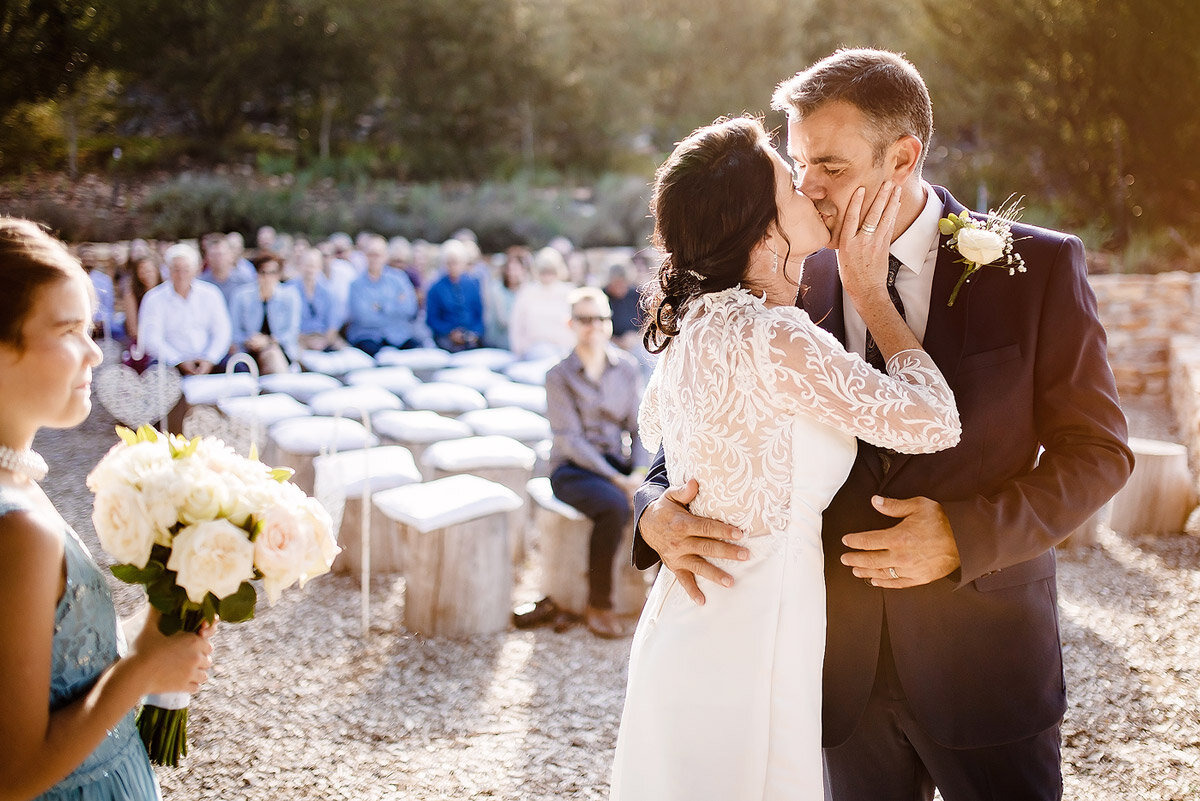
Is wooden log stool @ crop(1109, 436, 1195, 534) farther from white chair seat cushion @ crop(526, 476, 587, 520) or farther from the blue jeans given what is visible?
white chair seat cushion @ crop(526, 476, 587, 520)

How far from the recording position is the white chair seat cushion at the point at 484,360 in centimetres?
941

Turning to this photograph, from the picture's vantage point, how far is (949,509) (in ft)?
5.81

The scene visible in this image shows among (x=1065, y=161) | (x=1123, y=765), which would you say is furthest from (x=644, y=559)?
(x=1065, y=161)

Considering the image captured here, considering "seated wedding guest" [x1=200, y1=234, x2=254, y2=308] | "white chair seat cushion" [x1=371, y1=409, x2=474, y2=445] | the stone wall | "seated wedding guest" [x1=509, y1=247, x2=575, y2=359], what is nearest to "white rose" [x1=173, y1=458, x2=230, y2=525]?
"white chair seat cushion" [x1=371, y1=409, x2=474, y2=445]

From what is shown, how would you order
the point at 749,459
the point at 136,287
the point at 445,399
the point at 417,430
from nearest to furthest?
1. the point at 749,459
2. the point at 417,430
3. the point at 445,399
4. the point at 136,287

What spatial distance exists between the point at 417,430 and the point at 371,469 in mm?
1021

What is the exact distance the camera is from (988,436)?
1.84m

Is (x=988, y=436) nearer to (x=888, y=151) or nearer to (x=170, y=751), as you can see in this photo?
(x=888, y=151)

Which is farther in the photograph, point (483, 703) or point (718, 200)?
point (483, 703)

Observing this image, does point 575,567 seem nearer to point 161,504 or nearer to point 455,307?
point 161,504

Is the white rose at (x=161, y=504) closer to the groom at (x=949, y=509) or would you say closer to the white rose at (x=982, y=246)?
the groom at (x=949, y=509)

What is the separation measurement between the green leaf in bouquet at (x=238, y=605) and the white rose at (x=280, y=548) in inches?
1.3

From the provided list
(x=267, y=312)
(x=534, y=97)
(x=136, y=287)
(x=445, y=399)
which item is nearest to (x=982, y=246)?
(x=445, y=399)

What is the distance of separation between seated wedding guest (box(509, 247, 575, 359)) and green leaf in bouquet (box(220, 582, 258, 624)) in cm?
804
